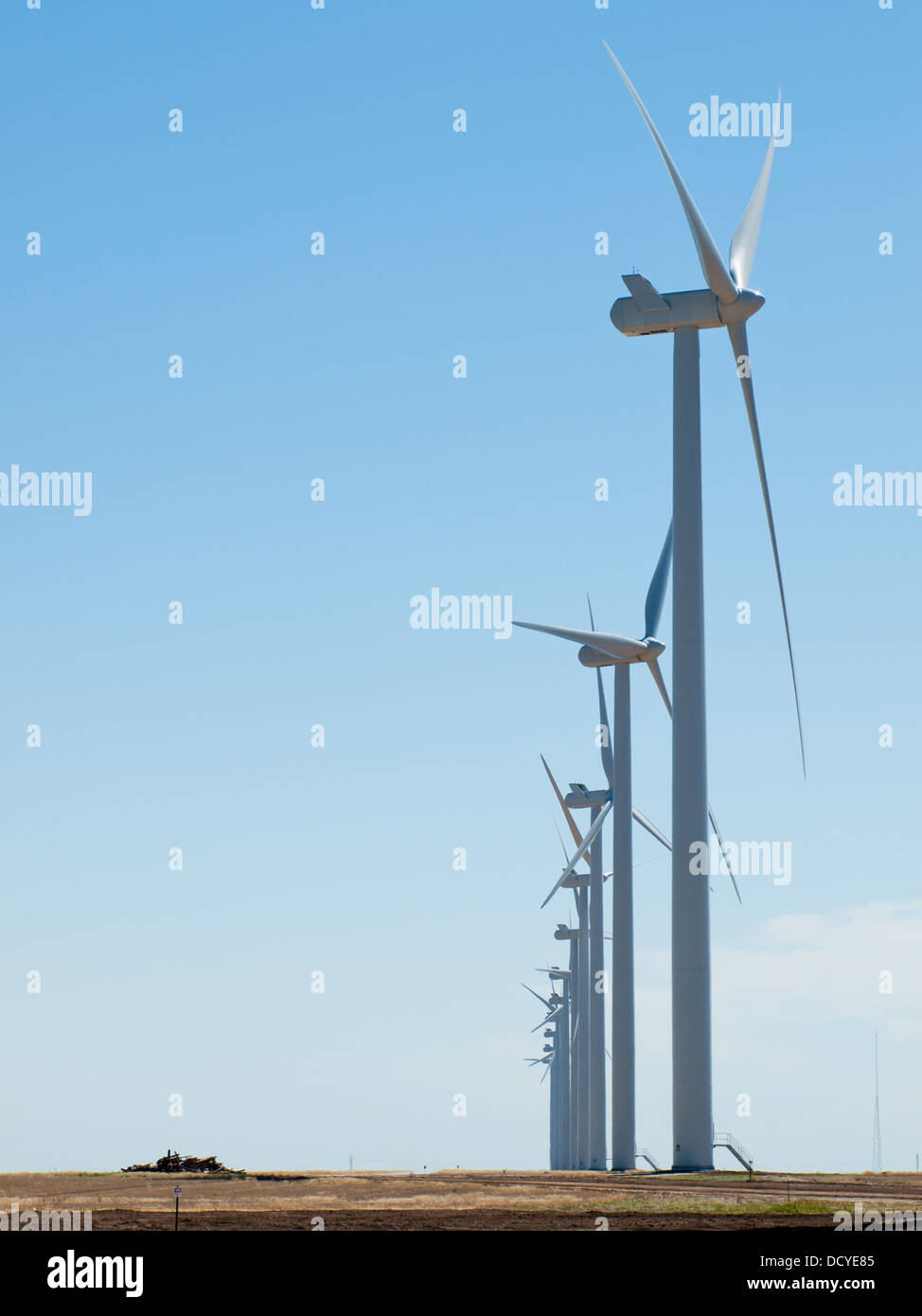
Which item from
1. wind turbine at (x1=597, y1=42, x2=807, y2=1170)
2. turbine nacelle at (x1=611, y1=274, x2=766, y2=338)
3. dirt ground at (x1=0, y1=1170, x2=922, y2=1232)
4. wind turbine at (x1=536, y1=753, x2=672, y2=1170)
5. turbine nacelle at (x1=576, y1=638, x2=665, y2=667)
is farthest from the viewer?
turbine nacelle at (x1=576, y1=638, x2=665, y2=667)

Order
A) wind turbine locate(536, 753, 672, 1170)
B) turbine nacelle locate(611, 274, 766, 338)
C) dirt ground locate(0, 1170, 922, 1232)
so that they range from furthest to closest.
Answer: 1. wind turbine locate(536, 753, 672, 1170)
2. turbine nacelle locate(611, 274, 766, 338)
3. dirt ground locate(0, 1170, 922, 1232)

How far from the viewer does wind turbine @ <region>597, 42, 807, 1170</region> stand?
181ft

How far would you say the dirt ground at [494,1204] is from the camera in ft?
116

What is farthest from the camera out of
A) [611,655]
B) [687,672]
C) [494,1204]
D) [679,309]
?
[611,655]

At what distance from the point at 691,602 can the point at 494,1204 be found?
74.8 feet

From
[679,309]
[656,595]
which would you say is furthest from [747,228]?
[656,595]

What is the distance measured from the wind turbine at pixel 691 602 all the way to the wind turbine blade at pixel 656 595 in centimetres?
2155

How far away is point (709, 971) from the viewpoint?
5553 cm

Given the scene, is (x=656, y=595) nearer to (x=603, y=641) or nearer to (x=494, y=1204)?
(x=603, y=641)

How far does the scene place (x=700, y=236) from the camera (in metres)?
59.5

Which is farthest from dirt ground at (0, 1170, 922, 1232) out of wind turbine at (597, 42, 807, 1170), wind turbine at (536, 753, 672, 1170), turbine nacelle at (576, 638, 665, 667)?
turbine nacelle at (576, 638, 665, 667)

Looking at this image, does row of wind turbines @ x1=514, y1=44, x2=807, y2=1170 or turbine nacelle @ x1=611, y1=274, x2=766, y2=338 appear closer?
row of wind turbines @ x1=514, y1=44, x2=807, y2=1170

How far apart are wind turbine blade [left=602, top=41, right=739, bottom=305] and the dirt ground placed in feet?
107

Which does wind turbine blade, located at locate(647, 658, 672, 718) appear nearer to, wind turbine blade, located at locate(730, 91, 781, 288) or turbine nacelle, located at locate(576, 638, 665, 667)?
turbine nacelle, located at locate(576, 638, 665, 667)
